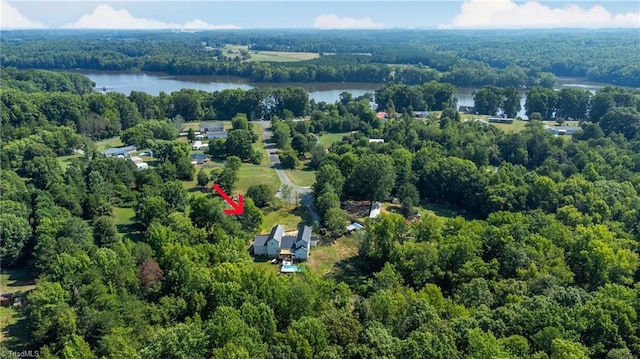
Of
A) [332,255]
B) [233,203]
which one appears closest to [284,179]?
[233,203]

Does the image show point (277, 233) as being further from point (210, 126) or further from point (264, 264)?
point (210, 126)

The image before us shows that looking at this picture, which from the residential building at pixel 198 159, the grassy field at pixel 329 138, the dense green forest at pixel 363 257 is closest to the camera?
the dense green forest at pixel 363 257

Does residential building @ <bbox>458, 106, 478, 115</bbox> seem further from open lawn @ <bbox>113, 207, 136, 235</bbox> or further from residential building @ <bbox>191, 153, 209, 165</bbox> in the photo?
open lawn @ <bbox>113, 207, 136, 235</bbox>

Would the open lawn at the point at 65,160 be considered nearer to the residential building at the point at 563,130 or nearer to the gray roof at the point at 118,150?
the gray roof at the point at 118,150

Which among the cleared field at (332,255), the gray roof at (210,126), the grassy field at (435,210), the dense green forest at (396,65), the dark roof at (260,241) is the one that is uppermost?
the dense green forest at (396,65)

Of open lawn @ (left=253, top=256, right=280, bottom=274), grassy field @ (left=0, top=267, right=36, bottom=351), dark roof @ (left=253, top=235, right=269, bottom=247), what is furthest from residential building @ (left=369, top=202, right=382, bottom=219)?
grassy field @ (left=0, top=267, right=36, bottom=351)

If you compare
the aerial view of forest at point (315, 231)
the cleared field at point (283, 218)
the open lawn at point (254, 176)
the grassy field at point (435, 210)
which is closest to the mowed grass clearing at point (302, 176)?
the aerial view of forest at point (315, 231)
